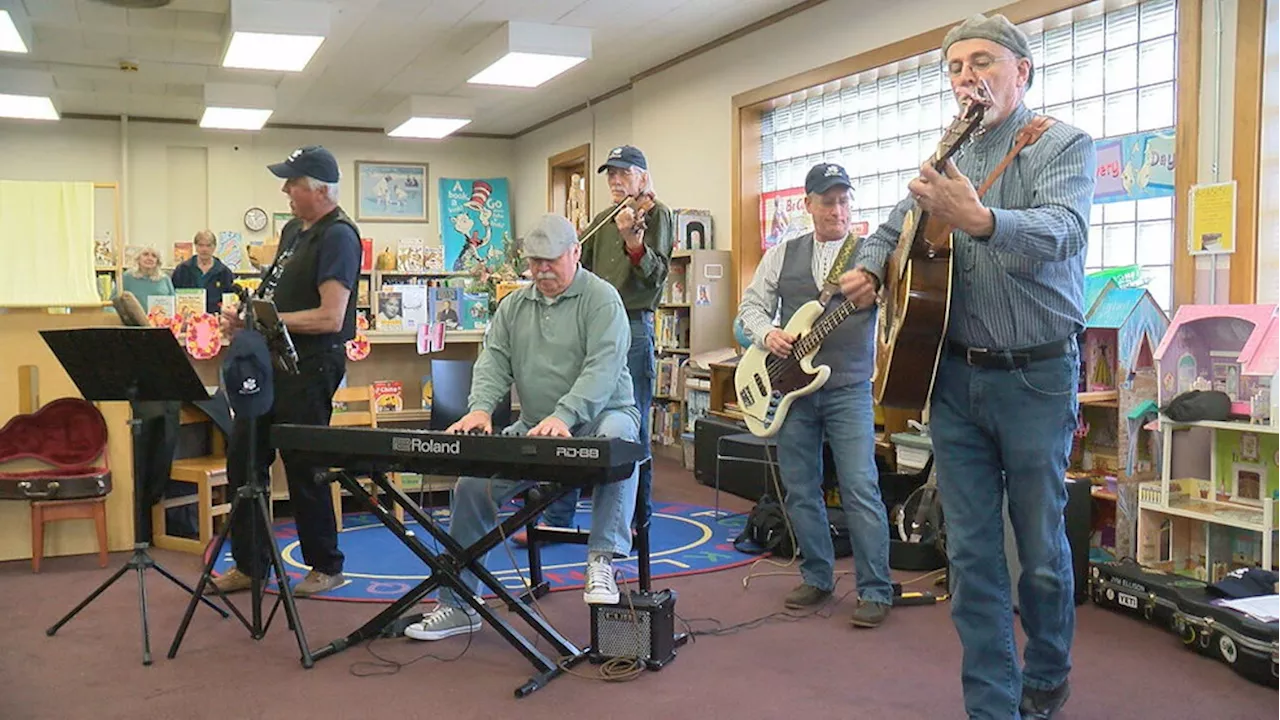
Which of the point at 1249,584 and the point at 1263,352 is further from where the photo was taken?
the point at 1263,352

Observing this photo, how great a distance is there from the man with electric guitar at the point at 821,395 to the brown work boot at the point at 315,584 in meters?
1.63

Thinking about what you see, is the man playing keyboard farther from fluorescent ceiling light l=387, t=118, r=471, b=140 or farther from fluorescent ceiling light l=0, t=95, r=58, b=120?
fluorescent ceiling light l=0, t=95, r=58, b=120

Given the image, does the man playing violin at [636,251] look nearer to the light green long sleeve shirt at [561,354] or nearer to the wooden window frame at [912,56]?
the light green long sleeve shirt at [561,354]

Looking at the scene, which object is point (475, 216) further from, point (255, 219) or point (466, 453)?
point (466, 453)

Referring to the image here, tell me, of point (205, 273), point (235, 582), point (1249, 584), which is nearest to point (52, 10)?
point (205, 273)

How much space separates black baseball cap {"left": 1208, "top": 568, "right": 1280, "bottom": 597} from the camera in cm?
335

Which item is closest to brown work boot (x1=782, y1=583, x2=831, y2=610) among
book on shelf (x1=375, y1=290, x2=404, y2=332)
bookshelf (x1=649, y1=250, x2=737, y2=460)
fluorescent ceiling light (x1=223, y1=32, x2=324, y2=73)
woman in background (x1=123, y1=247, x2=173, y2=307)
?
book on shelf (x1=375, y1=290, x2=404, y2=332)

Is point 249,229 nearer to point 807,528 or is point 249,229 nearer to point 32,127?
point 32,127

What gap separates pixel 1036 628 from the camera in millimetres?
2434

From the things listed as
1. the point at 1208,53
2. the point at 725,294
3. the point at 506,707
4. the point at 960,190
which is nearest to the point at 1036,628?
the point at 960,190

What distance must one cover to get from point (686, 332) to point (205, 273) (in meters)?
4.33

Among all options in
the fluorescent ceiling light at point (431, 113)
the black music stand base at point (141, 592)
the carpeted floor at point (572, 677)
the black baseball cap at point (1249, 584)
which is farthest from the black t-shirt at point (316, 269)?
the fluorescent ceiling light at point (431, 113)

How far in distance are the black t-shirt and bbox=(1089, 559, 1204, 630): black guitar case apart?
2.79 m

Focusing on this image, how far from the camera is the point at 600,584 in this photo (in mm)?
3018
